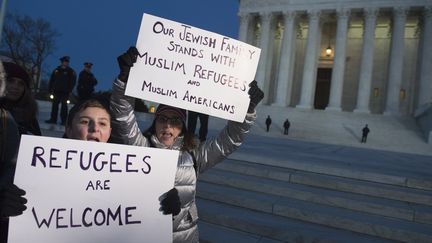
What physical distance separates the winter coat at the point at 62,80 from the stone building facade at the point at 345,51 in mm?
28156

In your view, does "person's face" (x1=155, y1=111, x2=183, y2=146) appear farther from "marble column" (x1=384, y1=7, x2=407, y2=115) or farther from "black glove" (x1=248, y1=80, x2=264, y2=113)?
"marble column" (x1=384, y1=7, x2=407, y2=115)

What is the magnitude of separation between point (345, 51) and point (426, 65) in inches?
288

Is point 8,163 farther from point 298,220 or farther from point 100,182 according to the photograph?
point 298,220

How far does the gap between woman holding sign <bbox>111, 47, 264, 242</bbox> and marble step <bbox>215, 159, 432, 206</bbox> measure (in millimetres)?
4632

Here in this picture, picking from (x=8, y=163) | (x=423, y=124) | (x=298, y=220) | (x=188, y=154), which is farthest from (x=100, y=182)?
(x=423, y=124)

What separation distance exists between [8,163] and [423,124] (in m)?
30.9

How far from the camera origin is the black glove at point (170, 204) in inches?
104

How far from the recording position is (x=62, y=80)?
1242 centimetres

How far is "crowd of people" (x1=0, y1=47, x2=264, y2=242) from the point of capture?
240cm

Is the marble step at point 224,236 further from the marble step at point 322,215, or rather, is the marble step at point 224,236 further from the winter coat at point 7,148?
the winter coat at point 7,148

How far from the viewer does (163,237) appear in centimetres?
264

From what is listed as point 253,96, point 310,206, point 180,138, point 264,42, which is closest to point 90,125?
point 180,138

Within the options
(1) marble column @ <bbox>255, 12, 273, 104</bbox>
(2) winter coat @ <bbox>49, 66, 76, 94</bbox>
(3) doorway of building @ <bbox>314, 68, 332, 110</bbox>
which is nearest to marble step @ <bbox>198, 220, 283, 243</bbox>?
(2) winter coat @ <bbox>49, 66, 76, 94</bbox>

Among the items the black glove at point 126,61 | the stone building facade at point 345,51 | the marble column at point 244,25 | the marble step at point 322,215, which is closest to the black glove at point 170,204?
the black glove at point 126,61
